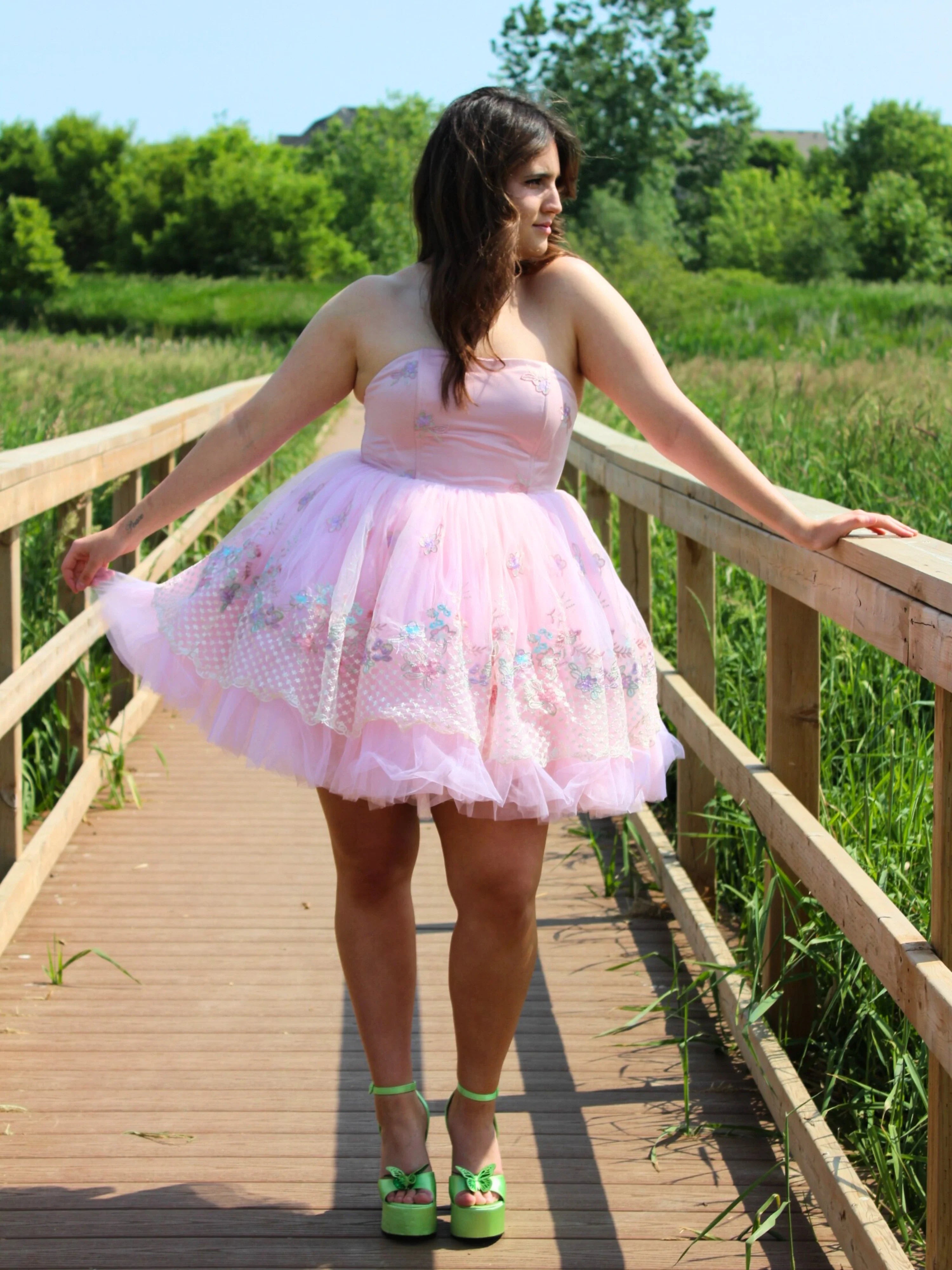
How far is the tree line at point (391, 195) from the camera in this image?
49.6m

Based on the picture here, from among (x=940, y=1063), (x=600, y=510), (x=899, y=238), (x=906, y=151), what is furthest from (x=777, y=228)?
(x=940, y=1063)

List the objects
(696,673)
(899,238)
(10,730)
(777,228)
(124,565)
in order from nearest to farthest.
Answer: (10,730), (696,673), (124,565), (899,238), (777,228)

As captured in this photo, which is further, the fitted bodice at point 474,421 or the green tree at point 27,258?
the green tree at point 27,258

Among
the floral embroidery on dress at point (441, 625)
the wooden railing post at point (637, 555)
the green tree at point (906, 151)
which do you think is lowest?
the wooden railing post at point (637, 555)

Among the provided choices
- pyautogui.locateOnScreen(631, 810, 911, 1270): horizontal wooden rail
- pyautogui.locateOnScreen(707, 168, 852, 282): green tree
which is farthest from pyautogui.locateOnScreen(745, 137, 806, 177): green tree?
pyautogui.locateOnScreen(631, 810, 911, 1270): horizontal wooden rail

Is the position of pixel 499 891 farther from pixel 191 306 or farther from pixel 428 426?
pixel 191 306

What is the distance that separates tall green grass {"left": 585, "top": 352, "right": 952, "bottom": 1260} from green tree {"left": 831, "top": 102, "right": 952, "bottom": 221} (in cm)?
7416

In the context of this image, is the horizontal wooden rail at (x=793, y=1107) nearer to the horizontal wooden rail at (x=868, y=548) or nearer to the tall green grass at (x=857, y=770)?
the tall green grass at (x=857, y=770)

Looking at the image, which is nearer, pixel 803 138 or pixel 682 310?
pixel 682 310

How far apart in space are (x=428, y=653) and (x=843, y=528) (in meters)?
0.57

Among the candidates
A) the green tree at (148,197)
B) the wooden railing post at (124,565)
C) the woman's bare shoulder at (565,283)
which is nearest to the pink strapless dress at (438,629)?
the woman's bare shoulder at (565,283)

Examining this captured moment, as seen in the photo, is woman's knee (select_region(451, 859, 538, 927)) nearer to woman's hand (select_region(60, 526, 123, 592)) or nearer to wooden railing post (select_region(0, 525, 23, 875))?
woman's hand (select_region(60, 526, 123, 592))

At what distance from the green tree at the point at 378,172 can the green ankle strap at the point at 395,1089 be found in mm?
48296

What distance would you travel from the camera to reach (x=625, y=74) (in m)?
56.1
